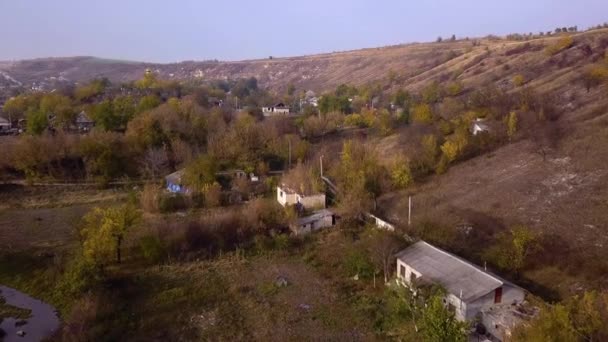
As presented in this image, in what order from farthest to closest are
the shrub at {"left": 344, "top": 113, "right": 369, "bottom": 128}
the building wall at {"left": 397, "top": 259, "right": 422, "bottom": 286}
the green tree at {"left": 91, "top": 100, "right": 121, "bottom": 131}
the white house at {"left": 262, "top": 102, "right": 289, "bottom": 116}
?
the white house at {"left": 262, "top": 102, "right": 289, "bottom": 116} < the shrub at {"left": 344, "top": 113, "right": 369, "bottom": 128} < the green tree at {"left": 91, "top": 100, "right": 121, "bottom": 131} < the building wall at {"left": 397, "top": 259, "right": 422, "bottom": 286}

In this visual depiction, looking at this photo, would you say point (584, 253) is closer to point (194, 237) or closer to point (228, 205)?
point (194, 237)

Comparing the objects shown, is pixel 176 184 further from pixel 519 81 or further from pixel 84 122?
pixel 519 81

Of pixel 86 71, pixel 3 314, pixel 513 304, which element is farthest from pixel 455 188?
pixel 86 71

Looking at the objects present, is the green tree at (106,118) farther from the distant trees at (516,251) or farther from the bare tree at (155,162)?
the distant trees at (516,251)

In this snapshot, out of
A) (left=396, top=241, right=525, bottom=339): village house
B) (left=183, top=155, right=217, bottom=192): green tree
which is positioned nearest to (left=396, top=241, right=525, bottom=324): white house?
(left=396, top=241, right=525, bottom=339): village house

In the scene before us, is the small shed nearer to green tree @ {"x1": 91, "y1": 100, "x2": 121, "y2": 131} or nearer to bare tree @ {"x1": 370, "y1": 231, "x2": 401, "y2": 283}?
green tree @ {"x1": 91, "y1": 100, "x2": 121, "y2": 131}

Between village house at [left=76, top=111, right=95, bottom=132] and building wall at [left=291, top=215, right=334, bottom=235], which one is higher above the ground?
village house at [left=76, top=111, right=95, bottom=132]

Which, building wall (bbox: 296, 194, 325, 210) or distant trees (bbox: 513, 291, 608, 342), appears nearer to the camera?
distant trees (bbox: 513, 291, 608, 342)
